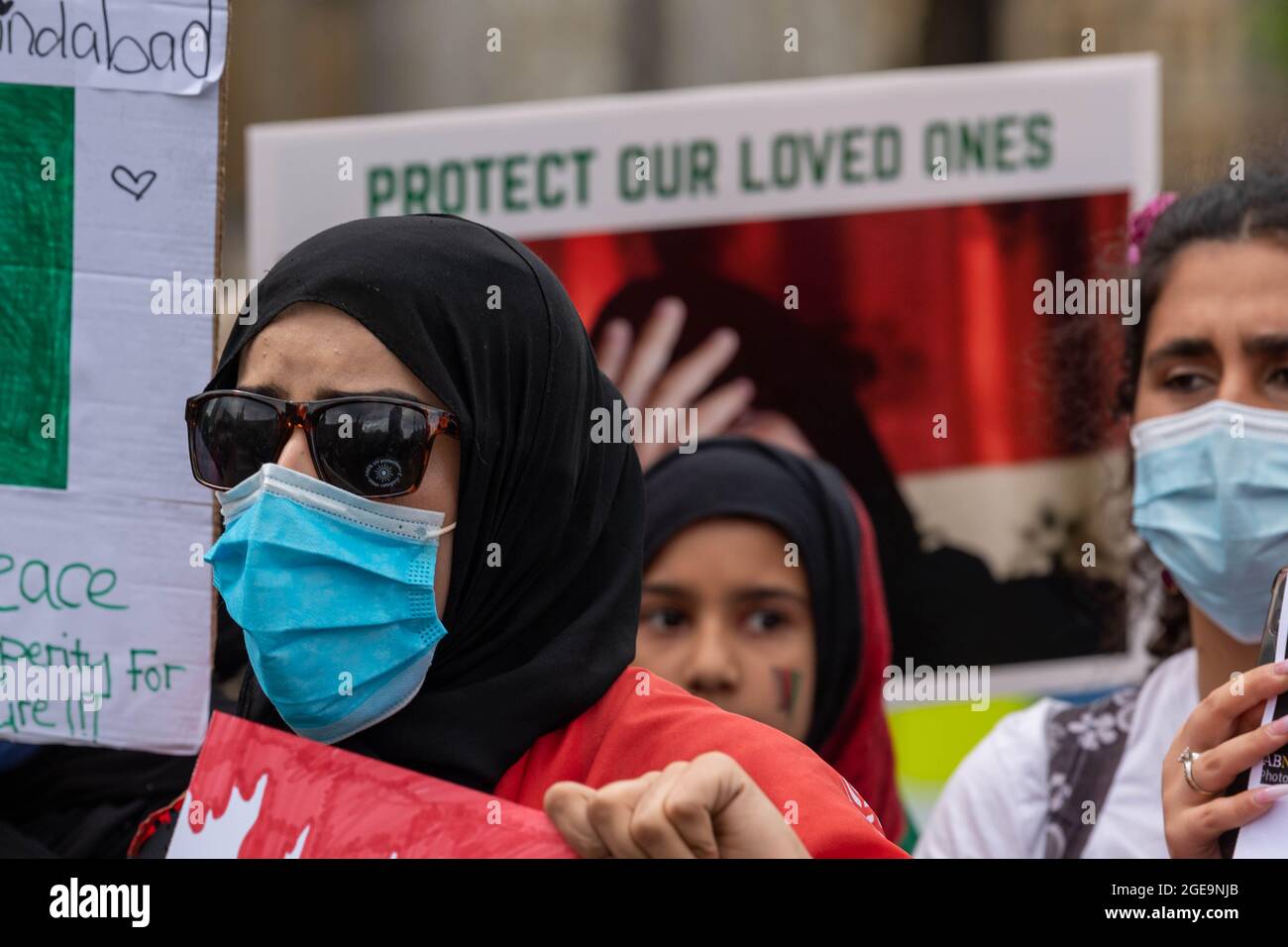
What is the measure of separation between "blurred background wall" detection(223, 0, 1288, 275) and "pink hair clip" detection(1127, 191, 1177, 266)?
782cm

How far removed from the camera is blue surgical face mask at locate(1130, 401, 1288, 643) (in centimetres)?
301

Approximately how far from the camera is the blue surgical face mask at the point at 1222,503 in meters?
3.01

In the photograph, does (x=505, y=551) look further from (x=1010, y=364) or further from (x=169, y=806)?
(x=1010, y=364)

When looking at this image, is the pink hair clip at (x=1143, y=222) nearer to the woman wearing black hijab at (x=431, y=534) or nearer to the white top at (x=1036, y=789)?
the white top at (x=1036, y=789)

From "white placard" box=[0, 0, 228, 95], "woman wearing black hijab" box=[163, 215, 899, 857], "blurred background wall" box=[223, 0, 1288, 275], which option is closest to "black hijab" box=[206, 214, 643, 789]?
"woman wearing black hijab" box=[163, 215, 899, 857]

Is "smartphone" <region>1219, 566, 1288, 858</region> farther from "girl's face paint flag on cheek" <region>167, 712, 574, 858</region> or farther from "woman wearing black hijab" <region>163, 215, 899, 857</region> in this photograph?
"girl's face paint flag on cheek" <region>167, 712, 574, 858</region>

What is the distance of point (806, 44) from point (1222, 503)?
28.9ft

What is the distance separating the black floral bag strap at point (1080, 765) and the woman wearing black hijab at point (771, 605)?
614mm

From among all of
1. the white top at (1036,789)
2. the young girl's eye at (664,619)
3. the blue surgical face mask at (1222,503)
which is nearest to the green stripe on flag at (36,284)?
the young girl's eye at (664,619)

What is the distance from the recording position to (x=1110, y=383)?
13.1 feet

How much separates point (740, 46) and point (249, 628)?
9675mm

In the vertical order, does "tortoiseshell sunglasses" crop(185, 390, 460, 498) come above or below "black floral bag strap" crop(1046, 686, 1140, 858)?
above

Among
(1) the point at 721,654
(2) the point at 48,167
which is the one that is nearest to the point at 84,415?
(2) the point at 48,167

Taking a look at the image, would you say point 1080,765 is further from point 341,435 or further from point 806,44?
point 806,44
